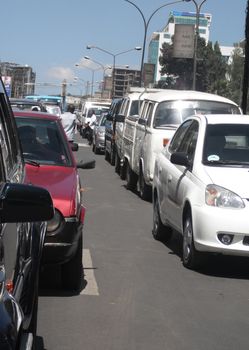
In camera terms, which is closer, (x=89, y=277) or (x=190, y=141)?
(x=89, y=277)

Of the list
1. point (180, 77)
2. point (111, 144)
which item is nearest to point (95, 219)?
point (111, 144)

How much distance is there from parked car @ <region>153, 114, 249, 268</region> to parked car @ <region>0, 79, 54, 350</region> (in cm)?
299

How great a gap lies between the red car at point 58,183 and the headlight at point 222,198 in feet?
4.50

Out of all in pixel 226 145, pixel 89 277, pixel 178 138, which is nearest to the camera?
pixel 89 277

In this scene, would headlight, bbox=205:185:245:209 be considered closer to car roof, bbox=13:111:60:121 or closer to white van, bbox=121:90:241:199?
car roof, bbox=13:111:60:121

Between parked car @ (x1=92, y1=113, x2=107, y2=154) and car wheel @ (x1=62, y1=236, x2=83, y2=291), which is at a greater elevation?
parked car @ (x1=92, y1=113, x2=107, y2=154)

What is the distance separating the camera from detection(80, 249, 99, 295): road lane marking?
6.26 meters

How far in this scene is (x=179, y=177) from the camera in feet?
26.2

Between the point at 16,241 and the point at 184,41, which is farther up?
the point at 184,41

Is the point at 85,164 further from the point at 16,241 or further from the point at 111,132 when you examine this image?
the point at 111,132

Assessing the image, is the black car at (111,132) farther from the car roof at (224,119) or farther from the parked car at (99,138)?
the car roof at (224,119)

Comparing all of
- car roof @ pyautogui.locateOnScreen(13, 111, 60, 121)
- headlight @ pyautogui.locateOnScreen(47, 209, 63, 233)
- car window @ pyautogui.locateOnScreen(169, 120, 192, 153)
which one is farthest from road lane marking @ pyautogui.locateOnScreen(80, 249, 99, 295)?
car window @ pyautogui.locateOnScreen(169, 120, 192, 153)

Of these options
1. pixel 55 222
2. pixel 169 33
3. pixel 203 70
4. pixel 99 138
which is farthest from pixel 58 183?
pixel 169 33

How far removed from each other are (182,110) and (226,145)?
4922 mm
